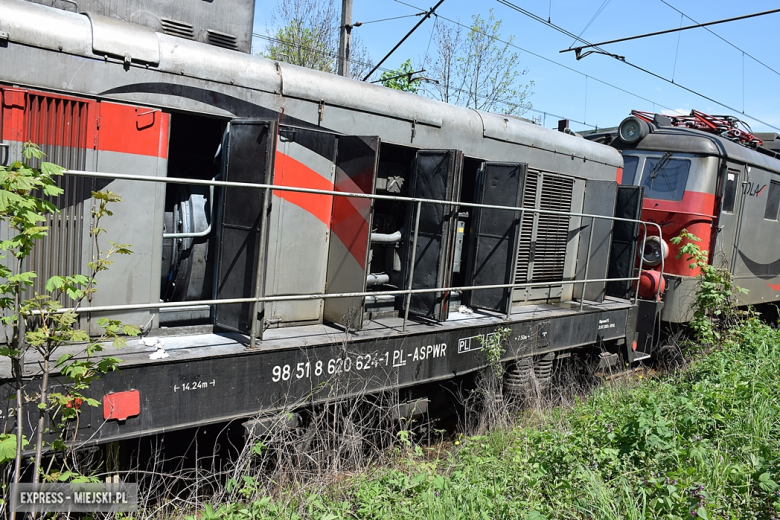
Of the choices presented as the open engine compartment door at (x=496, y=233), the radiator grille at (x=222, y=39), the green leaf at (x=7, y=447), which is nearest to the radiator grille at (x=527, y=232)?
the open engine compartment door at (x=496, y=233)

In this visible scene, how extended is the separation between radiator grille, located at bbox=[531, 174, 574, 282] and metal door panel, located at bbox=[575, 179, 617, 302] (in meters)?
0.39

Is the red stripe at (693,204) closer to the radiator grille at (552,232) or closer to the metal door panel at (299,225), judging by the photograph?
the radiator grille at (552,232)

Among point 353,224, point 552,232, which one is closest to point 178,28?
point 353,224

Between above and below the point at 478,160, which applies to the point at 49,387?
below

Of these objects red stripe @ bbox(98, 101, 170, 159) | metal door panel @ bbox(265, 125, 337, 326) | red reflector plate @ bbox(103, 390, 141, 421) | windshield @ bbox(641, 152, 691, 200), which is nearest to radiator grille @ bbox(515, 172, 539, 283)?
metal door panel @ bbox(265, 125, 337, 326)

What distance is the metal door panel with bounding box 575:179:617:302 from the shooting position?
298 inches

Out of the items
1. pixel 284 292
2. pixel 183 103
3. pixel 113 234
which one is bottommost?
pixel 284 292

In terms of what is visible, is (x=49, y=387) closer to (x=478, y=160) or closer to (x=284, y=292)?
(x=284, y=292)

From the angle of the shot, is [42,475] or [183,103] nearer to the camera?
[42,475]

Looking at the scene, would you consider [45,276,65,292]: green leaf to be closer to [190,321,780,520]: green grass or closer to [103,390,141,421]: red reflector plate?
[103,390,141,421]: red reflector plate

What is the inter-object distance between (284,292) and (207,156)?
1.21 metres

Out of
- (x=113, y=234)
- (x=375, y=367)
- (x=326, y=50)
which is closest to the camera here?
(x=113, y=234)

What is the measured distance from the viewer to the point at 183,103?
4.07 metres

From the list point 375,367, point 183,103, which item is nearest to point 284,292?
point 375,367
